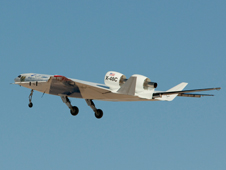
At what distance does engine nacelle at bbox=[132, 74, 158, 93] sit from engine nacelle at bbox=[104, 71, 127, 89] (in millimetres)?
2316

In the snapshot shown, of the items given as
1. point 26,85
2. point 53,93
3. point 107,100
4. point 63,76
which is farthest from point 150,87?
point 26,85

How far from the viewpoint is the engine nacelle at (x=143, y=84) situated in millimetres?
32438

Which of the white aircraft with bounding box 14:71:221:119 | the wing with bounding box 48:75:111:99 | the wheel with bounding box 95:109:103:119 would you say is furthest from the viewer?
the wheel with bounding box 95:109:103:119

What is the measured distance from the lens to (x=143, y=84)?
3259cm

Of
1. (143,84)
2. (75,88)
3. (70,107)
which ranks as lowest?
(70,107)

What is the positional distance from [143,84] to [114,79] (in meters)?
3.12

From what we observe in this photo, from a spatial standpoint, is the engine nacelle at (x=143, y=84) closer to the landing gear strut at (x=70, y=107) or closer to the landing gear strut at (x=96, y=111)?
the landing gear strut at (x=96, y=111)

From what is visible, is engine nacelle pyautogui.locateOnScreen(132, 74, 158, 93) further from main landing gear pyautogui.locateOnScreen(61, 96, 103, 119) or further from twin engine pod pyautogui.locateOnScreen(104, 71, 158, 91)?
main landing gear pyautogui.locateOnScreen(61, 96, 103, 119)

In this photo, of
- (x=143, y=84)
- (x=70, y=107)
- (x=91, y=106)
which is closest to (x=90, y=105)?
(x=91, y=106)

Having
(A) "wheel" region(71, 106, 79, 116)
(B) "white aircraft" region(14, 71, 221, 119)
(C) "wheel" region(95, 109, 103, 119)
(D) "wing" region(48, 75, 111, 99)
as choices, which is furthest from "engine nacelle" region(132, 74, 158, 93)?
(A) "wheel" region(71, 106, 79, 116)

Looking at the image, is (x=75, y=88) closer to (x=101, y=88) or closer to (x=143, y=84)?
(x=101, y=88)

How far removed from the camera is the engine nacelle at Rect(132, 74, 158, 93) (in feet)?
106

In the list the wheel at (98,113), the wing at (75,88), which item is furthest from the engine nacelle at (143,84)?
the wheel at (98,113)

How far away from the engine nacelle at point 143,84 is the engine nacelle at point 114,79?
2.32m
